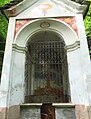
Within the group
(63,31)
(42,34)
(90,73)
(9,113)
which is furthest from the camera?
(42,34)

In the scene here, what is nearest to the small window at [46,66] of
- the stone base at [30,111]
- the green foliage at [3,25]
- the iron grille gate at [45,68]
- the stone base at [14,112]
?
the iron grille gate at [45,68]

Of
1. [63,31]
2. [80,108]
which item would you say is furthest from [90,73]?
[63,31]

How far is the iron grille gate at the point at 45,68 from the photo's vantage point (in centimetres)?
783

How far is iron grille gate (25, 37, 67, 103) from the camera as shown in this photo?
7.83 m

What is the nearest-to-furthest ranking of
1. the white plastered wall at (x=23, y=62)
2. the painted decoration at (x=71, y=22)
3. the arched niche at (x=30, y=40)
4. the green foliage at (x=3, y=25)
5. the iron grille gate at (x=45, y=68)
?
1. the white plastered wall at (x=23, y=62)
2. the arched niche at (x=30, y=40)
3. the painted decoration at (x=71, y=22)
4. the iron grille gate at (x=45, y=68)
5. the green foliage at (x=3, y=25)

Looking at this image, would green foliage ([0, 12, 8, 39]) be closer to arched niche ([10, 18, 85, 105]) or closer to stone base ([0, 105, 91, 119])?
arched niche ([10, 18, 85, 105])

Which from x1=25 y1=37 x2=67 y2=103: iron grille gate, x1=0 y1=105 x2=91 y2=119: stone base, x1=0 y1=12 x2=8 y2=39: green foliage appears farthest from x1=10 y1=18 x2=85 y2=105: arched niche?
x1=0 y1=12 x2=8 y2=39: green foliage

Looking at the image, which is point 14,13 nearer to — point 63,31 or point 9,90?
point 63,31

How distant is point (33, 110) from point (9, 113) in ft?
2.79

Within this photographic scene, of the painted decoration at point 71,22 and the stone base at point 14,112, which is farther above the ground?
the painted decoration at point 71,22

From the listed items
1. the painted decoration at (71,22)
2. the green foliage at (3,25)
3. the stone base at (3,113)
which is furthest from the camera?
the green foliage at (3,25)

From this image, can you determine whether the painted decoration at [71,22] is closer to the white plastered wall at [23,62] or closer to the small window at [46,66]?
the white plastered wall at [23,62]

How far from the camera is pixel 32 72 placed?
8.91 metres

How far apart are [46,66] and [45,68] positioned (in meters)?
0.15
